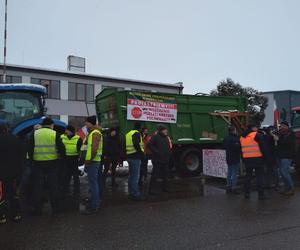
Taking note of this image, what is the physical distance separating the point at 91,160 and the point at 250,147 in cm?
365

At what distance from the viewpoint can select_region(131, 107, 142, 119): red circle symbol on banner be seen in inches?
467

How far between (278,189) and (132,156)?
3934 mm

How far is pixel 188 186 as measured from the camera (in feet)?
34.7

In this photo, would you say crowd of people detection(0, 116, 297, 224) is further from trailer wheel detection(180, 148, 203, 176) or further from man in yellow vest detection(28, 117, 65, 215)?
trailer wheel detection(180, 148, 203, 176)

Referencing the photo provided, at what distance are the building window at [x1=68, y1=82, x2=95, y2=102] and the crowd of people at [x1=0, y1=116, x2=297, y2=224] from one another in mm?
24596

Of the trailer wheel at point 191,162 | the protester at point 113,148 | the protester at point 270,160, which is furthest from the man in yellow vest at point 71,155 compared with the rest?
the trailer wheel at point 191,162

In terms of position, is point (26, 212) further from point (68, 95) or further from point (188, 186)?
point (68, 95)

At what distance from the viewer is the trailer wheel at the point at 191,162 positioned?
41.9 ft

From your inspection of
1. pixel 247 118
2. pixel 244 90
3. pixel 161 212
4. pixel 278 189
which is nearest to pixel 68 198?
pixel 161 212

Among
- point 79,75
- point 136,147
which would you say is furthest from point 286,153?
point 79,75

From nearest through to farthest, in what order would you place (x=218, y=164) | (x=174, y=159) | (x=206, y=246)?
1. (x=206, y=246)
2. (x=218, y=164)
3. (x=174, y=159)

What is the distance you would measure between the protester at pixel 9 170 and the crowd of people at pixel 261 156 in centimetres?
481

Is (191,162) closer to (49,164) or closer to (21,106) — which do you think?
(21,106)

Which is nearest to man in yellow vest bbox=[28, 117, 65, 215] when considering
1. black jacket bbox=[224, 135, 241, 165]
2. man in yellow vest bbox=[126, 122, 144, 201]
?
man in yellow vest bbox=[126, 122, 144, 201]
